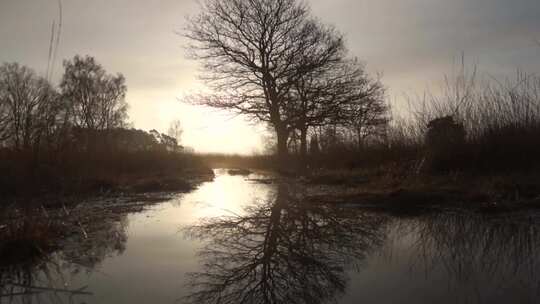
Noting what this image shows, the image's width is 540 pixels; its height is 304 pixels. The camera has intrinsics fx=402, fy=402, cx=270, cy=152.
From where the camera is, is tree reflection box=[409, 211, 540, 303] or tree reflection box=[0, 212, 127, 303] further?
tree reflection box=[0, 212, 127, 303]

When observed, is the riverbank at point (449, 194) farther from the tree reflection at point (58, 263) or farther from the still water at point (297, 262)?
the tree reflection at point (58, 263)

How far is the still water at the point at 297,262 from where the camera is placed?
233 centimetres

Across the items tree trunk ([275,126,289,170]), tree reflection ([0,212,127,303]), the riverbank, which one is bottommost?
tree reflection ([0,212,127,303])

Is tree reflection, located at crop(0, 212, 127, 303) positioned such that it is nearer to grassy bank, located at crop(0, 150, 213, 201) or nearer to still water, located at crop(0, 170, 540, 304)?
still water, located at crop(0, 170, 540, 304)

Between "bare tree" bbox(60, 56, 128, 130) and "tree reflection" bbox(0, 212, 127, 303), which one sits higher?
"bare tree" bbox(60, 56, 128, 130)

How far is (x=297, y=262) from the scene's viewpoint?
9.68ft

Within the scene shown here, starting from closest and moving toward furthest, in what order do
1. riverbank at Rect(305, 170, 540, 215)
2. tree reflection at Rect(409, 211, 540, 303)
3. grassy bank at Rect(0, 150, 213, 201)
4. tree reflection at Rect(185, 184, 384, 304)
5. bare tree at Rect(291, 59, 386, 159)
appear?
1. tree reflection at Rect(409, 211, 540, 303)
2. tree reflection at Rect(185, 184, 384, 304)
3. riverbank at Rect(305, 170, 540, 215)
4. grassy bank at Rect(0, 150, 213, 201)
5. bare tree at Rect(291, 59, 386, 159)

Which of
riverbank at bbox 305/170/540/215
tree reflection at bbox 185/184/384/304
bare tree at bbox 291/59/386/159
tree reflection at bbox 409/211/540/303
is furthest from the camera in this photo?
bare tree at bbox 291/59/386/159

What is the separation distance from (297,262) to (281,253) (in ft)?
0.90

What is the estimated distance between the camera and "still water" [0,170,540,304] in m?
2.33

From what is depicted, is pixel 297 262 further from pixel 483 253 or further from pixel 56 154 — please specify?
pixel 56 154

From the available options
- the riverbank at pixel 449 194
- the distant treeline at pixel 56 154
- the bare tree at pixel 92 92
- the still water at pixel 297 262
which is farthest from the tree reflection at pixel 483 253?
the bare tree at pixel 92 92

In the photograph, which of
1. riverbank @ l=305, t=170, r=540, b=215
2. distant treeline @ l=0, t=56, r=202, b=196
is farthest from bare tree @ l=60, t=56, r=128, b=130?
riverbank @ l=305, t=170, r=540, b=215

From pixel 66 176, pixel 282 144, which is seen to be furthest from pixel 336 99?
pixel 66 176
